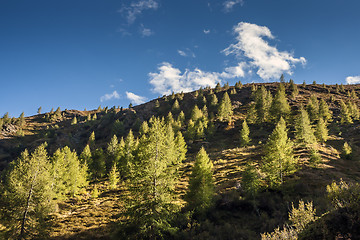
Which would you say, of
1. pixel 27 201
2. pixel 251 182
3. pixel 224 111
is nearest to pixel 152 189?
pixel 251 182

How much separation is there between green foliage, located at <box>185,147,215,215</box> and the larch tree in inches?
278

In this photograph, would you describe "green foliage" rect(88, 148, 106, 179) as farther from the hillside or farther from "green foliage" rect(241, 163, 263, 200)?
"green foliage" rect(241, 163, 263, 200)

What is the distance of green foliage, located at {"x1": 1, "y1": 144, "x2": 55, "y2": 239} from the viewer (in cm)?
1653

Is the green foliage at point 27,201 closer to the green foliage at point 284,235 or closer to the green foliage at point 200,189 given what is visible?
the green foliage at point 200,189

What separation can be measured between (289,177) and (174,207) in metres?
20.6

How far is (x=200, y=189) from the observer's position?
819 inches

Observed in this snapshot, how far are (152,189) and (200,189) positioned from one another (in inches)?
349

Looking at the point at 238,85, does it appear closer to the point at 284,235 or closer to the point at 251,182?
the point at 251,182

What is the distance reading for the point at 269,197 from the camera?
21.5 meters

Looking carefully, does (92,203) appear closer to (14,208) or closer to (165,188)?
(14,208)

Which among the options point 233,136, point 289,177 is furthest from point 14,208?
point 233,136

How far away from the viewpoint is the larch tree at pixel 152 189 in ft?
42.6

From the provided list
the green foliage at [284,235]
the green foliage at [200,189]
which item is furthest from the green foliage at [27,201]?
the green foliage at [284,235]

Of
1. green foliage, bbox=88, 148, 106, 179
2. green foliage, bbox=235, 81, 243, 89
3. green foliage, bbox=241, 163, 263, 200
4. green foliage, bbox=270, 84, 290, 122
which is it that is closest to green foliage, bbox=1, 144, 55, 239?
green foliage, bbox=241, 163, 263, 200
